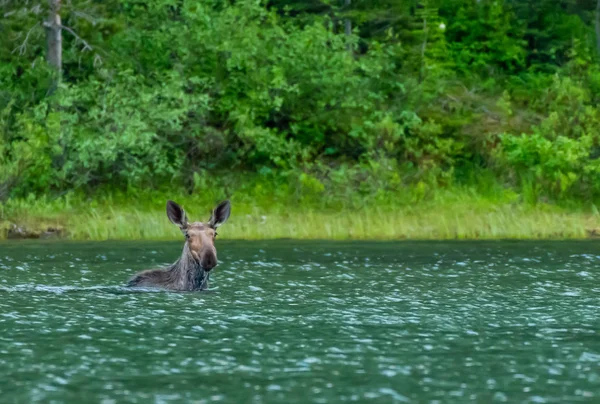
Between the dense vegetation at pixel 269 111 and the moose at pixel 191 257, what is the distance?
63.1 ft

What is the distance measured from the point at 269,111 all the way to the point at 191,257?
2534 centimetres

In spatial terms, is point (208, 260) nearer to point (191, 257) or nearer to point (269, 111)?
point (191, 257)

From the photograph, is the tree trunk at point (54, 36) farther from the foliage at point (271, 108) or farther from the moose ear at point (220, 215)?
the moose ear at point (220, 215)

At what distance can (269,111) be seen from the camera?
4288 centimetres

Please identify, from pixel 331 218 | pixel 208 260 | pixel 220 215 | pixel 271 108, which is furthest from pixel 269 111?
pixel 208 260

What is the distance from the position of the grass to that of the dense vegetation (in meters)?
0.68

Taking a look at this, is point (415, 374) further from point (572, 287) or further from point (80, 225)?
point (80, 225)

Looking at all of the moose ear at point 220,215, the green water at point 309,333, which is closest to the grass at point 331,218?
the green water at point 309,333

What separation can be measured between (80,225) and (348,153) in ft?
40.6

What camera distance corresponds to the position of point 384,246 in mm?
30266

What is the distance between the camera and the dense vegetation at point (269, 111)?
128ft

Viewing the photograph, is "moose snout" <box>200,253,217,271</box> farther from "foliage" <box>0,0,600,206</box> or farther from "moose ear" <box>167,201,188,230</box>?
"foliage" <box>0,0,600,206</box>

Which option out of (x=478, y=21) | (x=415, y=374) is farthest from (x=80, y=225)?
(x=415, y=374)

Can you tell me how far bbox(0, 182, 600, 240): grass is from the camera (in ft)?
110
